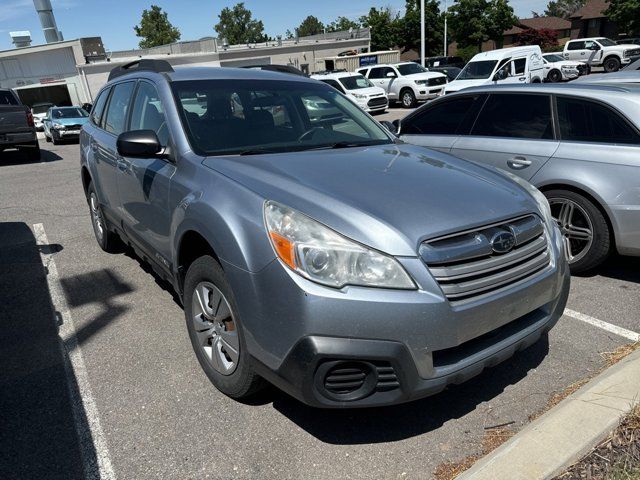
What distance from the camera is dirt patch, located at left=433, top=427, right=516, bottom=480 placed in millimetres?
2340

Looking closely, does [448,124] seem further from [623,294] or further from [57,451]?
[57,451]

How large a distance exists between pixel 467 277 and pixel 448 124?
3594mm

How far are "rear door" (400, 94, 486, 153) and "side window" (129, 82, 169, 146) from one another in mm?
3034

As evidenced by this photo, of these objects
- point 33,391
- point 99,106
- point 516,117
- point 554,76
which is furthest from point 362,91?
point 33,391

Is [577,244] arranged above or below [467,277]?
below

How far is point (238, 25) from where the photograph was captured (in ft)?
326

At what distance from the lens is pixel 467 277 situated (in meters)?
2.30

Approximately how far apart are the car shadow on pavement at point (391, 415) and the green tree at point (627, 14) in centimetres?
5401

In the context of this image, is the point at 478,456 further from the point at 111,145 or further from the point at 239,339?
the point at 111,145

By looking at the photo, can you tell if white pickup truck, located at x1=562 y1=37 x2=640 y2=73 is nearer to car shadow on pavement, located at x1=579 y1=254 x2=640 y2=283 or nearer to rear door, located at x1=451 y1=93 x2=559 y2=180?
rear door, located at x1=451 y1=93 x2=559 y2=180

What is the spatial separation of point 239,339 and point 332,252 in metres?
0.73

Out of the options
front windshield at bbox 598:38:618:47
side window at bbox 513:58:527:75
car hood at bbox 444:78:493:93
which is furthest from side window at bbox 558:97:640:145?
front windshield at bbox 598:38:618:47

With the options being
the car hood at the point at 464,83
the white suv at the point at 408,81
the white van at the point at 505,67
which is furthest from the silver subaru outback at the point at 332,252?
the white suv at the point at 408,81

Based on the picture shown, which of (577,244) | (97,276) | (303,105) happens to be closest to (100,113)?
(97,276)
